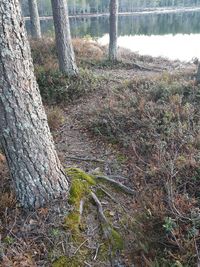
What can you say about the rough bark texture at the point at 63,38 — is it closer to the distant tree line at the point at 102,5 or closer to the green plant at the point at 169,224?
the green plant at the point at 169,224

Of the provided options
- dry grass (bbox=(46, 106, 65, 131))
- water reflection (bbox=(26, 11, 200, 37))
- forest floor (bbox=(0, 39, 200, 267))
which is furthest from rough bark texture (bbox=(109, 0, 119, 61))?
→ water reflection (bbox=(26, 11, 200, 37))

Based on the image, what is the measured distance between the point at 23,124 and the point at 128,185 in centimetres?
195

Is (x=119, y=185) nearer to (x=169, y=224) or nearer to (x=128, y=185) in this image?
(x=128, y=185)

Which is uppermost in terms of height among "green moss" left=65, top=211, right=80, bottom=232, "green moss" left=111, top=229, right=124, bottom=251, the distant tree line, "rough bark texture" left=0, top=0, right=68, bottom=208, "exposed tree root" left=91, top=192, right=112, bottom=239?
the distant tree line

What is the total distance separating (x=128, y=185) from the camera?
4320mm

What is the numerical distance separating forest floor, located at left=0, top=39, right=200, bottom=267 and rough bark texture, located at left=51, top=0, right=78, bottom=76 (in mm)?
1526

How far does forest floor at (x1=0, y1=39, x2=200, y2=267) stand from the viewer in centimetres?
293

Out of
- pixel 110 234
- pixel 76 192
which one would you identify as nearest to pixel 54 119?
pixel 76 192

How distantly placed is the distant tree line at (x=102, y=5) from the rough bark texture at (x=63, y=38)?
175ft

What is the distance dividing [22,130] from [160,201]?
1677mm

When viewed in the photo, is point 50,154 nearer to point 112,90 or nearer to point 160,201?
point 160,201

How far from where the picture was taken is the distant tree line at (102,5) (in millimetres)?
59844

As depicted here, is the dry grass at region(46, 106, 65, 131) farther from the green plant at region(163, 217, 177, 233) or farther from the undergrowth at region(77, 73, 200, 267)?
the green plant at region(163, 217, 177, 233)

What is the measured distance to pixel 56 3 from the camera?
8.24 metres
